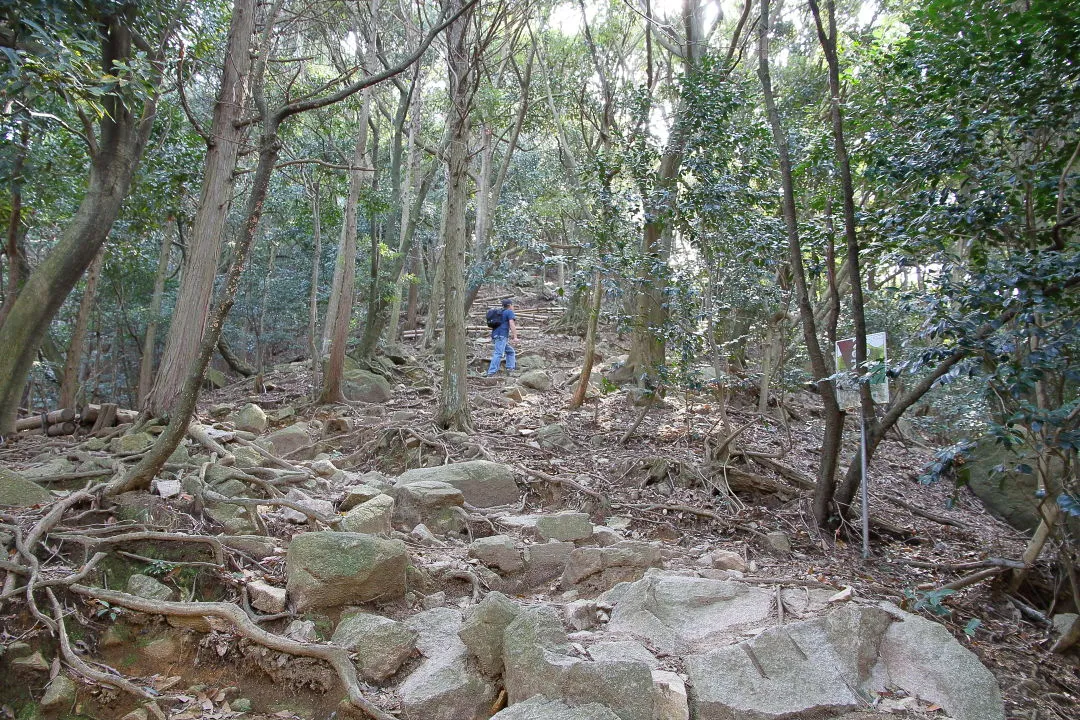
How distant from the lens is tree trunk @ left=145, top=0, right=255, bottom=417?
776 centimetres

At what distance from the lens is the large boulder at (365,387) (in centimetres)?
1234

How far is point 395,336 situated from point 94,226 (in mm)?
9990

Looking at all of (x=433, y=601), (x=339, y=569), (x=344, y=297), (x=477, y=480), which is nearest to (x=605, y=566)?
(x=433, y=601)

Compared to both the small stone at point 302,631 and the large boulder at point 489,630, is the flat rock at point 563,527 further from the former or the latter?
the small stone at point 302,631

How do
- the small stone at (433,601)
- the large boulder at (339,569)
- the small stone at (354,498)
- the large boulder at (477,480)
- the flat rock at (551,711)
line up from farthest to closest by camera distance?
the large boulder at (477,480), the small stone at (354,498), the small stone at (433,601), the large boulder at (339,569), the flat rock at (551,711)

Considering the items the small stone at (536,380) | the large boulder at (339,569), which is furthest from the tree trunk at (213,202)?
the small stone at (536,380)

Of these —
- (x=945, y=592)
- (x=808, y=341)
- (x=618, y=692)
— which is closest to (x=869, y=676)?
(x=945, y=592)

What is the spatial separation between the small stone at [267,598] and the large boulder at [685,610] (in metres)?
2.13

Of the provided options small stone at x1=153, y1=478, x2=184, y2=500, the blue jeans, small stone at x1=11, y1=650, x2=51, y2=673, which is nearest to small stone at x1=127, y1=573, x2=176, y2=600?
small stone at x1=11, y1=650, x2=51, y2=673

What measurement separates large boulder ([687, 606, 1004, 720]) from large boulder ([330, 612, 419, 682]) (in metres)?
1.69

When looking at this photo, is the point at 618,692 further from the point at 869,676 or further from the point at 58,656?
the point at 58,656

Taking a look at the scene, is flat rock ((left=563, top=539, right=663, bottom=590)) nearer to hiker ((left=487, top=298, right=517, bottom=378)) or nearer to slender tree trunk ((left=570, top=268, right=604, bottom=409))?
slender tree trunk ((left=570, top=268, right=604, bottom=409))

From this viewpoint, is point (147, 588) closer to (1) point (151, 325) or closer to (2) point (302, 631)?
(2) point (302, 631)

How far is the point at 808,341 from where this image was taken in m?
6.60
